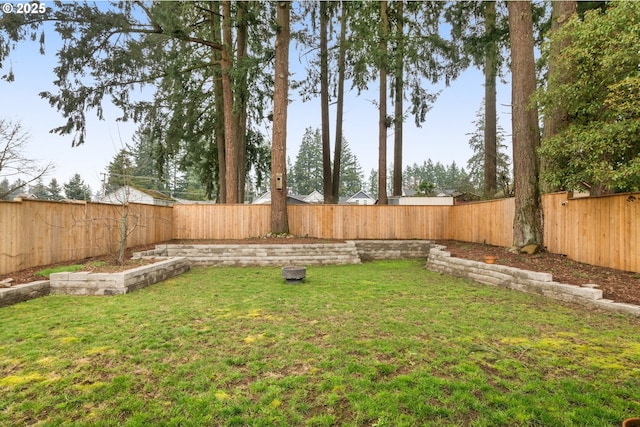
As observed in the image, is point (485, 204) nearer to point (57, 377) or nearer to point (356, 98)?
point (356, 98)

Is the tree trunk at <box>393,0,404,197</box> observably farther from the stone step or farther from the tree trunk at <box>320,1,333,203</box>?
the stone step

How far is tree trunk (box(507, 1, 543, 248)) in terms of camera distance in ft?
24.9

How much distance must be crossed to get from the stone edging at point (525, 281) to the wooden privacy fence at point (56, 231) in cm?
772

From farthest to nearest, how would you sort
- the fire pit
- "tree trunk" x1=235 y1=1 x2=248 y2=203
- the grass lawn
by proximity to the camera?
"tree trunk" x1=235 y1=1 x2=248 y2=203 → the fire pit → the grass lawn

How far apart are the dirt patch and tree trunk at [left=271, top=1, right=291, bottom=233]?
593 cm

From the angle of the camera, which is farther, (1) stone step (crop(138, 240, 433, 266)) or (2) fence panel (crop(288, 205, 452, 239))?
(2) fence panel (crop(288, 205, 452, 239))

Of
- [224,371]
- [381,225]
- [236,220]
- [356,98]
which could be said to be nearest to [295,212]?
[236,220]

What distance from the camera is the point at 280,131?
11.2 metres

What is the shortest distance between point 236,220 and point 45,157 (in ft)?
20.0

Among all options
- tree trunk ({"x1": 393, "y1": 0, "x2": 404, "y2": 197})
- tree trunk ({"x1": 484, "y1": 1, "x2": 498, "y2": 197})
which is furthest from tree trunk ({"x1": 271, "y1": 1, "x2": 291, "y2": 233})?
tree trunk ({"x1": 484, "y1": 1, "x2": 498, "y2": 197})

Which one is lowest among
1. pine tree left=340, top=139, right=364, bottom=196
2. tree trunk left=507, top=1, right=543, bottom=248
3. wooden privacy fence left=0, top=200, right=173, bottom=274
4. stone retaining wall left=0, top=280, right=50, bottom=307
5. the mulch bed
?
stone retaining wall left=0, top=280, right=50, bottom=307

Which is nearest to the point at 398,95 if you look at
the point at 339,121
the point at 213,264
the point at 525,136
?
the point at 339,121

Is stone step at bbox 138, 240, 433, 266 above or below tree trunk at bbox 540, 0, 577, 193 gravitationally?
below

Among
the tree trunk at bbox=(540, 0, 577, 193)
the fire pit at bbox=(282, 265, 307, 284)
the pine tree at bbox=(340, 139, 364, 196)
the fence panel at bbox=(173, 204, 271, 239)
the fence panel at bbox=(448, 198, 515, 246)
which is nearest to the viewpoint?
the fire pit at bbox=(282, 265, 307, 284)
